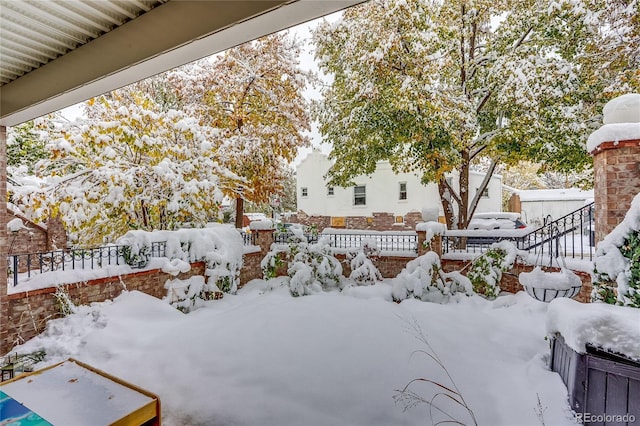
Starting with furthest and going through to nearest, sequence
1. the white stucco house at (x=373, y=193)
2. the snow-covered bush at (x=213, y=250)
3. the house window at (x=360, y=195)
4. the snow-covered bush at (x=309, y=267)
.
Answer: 1. the house window at (x=360, y=195)
2. the white stucco house at (x=373, y=193)
3. the snow-covered bush at (x=309, y=267)
4. the snow-covered bush at (x=213, y=250)

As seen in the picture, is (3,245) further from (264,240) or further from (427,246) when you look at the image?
(427,246)

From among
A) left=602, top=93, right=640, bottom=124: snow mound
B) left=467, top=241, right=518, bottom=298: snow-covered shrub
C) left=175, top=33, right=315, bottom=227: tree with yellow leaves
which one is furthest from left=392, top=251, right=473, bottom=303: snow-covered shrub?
left=175, top=33, right=315, bottom=227: tree with yellow leaves

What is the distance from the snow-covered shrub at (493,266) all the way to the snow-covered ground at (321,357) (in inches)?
16.7

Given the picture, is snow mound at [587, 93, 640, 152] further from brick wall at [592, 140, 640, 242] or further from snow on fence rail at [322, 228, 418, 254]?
snow on fence rail at [322, 228, 418, 254]

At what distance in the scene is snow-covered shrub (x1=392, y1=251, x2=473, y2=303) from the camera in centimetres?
710

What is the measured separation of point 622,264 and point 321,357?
369 cm

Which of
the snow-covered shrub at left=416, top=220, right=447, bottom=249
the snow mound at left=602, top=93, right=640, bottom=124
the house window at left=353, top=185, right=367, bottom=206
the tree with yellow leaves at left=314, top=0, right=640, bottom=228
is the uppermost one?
the tree with yellow leaves at left=314, top=0, right=640, bottom=228

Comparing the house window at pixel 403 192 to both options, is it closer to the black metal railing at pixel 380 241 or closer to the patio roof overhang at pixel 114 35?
the black metal railing at pixel 380 241

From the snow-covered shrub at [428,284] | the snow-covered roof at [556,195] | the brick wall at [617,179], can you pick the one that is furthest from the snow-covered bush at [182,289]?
the snow-covered roof at [556,195]

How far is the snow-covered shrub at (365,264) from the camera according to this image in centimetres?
820

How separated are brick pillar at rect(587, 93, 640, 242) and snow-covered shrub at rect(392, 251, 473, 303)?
3146mm

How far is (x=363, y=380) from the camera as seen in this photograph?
146 inches

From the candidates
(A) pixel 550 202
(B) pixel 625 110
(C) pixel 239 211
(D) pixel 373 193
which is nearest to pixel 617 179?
(B) pixel 625 110

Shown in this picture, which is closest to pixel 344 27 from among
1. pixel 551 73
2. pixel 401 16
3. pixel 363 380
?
pixel 401 16
